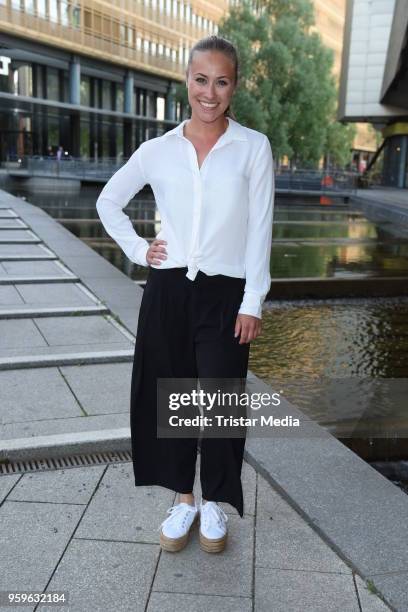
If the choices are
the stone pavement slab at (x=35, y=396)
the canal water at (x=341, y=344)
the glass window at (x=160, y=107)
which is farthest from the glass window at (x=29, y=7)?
the stone pavement slab at (x=35, y=396)

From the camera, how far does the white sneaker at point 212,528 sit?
2977 mm

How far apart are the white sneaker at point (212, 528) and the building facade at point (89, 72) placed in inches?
1748

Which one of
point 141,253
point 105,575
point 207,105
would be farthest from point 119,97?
point 105,575

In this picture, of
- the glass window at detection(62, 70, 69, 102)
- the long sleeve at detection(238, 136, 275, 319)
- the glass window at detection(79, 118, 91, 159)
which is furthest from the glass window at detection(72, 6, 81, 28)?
the long sleeve at detection(238, 136, 275, 319)

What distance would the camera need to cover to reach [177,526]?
304cm

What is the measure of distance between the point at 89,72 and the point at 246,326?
5351 centimetres

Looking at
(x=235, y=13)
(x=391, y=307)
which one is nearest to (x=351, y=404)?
(x=391, y=307)

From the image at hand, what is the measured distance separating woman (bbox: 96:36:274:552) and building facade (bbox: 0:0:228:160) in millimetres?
43929

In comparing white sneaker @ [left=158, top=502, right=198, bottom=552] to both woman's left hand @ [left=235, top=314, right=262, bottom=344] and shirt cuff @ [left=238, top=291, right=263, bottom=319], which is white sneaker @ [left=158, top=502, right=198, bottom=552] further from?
shirt cuff @ [left=238, top=291, right=263, bottom=319]

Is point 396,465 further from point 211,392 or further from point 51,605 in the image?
point 51,605

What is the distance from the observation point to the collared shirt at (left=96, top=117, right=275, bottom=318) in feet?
9.07

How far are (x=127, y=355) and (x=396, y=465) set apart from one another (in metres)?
2.38

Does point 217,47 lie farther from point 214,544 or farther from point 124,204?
point 214,544

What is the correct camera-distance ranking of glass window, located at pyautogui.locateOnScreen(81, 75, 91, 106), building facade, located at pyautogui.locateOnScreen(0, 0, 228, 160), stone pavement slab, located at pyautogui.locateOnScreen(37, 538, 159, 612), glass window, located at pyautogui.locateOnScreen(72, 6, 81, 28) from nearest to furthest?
1. stone pavement slab, located at pyautogui.locateOnScreen(37, 538, 159, 612)
2. building facade, located at pyautogui.locateOnScreen(0, 0, 228, 160)
3. glass window, located at pyautogui.locateOnScreen(72, 6, 81, 28)
4. glass window, located at pyautogui.locateOnScreen(81, 75, 91, 106)
